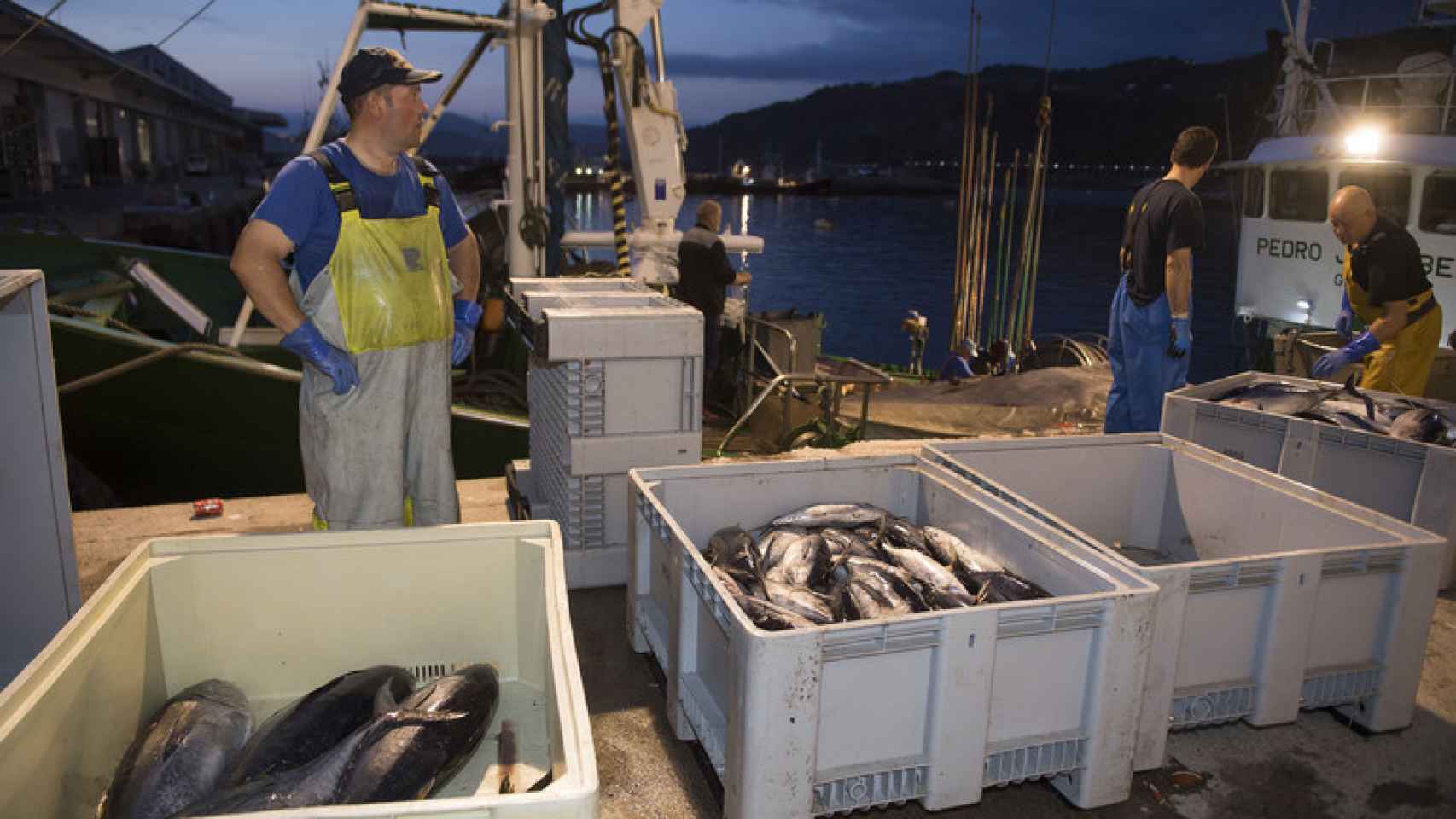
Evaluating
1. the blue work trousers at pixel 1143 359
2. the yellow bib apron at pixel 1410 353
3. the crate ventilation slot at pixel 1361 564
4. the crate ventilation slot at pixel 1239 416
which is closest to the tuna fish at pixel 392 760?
the crate ventilation slot at pixel 1361 564

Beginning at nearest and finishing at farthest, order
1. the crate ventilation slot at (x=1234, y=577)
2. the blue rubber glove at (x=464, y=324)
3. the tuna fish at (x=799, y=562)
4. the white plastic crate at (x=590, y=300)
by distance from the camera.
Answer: the crate ventilation slot at (x=1234, y=577) → the tuna fish at (x=799, y=562) → the blue rubber glove at (x=464, y=324) → the white plastic crate at (x=590, y=300)

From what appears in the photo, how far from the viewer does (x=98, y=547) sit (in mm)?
4512

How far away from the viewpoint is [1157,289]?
5348mm

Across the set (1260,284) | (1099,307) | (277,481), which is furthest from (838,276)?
(277,481)

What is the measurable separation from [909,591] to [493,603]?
1.28 metres

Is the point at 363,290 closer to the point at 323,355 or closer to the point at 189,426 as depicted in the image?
the point at 323,355

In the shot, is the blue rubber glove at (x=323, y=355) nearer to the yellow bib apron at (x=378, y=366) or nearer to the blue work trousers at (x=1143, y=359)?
the yellow bib apron at (x=378, y=366)

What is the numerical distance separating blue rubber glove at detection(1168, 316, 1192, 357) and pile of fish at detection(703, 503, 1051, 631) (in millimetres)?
2556

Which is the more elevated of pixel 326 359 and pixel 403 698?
pixel 326 359

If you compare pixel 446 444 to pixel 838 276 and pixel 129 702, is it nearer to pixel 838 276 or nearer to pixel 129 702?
pixel 129 702

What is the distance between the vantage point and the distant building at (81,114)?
28.3 metres

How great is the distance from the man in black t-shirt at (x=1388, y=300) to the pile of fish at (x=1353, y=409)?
794mm

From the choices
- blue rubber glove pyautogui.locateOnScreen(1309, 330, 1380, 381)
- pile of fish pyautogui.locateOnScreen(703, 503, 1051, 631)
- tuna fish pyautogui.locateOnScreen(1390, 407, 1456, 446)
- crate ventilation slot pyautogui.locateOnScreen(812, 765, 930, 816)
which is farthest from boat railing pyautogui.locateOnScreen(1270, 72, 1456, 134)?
crate ventilation slot pyautogui.locateOnScreen(812, 765, 930, 816)

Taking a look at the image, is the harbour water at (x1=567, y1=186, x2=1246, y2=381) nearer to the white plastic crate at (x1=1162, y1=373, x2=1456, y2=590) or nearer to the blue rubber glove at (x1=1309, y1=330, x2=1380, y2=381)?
the blue rubber glove at (x1=1309, y1=330, x2=1380, y2=381)
